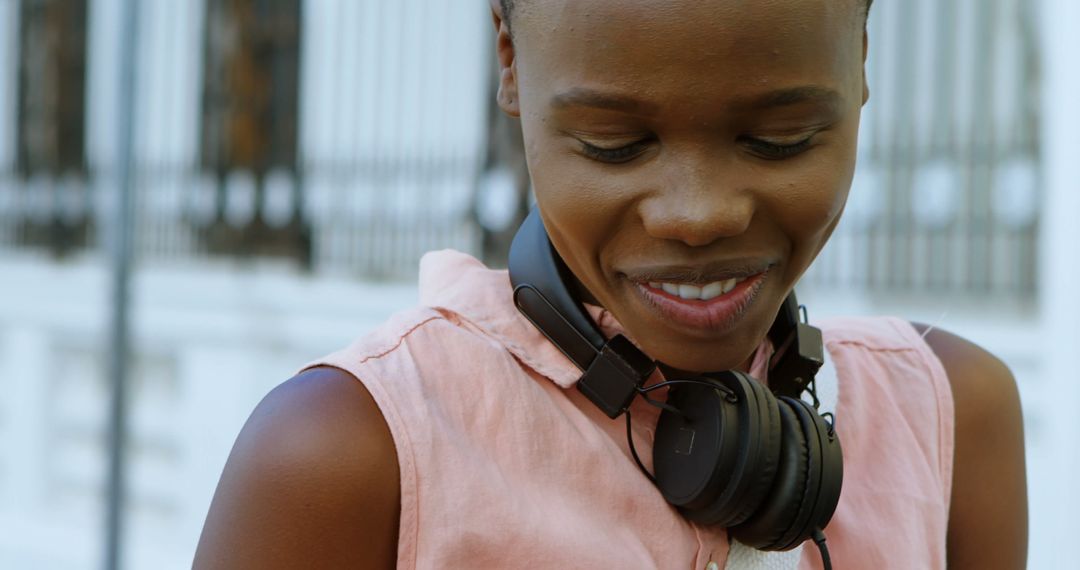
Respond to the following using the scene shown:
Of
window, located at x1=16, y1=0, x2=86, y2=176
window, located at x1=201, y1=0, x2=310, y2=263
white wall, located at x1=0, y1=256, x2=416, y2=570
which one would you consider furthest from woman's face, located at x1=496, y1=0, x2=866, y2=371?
window, located at x1=16, y1=0, x2=86, y2=176

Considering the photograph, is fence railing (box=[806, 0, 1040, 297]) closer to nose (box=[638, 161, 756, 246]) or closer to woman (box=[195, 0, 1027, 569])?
woman (box=[195, 0, 1027, 569])

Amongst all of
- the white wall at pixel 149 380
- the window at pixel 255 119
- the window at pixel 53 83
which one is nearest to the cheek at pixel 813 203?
the white wall at pixel 149 380

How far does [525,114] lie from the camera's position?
2.90ft

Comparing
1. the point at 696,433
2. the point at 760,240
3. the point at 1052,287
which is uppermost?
the point at 760,240

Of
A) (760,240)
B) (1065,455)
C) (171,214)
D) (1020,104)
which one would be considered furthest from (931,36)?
(171,214)

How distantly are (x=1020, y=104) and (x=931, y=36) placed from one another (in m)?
0.30

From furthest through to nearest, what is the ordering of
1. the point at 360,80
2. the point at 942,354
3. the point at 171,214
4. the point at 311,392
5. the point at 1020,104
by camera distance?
the point at 171,214, the point at 360,80, the point at 1020,104, the point at 942,354, the point at 311,392

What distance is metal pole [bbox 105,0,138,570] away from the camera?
2.65m

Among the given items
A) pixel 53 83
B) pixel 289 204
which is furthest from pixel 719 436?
pixel 53 83

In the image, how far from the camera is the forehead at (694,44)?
787mm

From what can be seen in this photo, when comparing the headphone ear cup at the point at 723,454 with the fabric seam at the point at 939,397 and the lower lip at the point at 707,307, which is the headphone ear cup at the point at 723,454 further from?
the fabric seam at the point at 939,397

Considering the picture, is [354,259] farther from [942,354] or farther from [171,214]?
[942,354]

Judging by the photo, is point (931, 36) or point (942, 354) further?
point (931, 36)

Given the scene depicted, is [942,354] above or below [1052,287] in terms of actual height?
above
